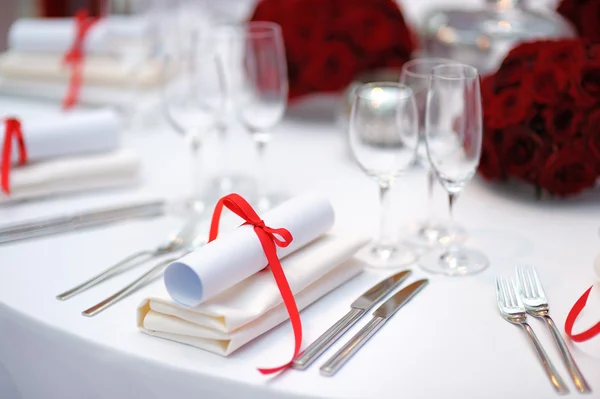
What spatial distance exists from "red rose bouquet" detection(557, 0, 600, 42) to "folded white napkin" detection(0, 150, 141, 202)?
1245 millimetres

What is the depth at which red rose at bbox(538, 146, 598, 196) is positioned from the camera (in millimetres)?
1442

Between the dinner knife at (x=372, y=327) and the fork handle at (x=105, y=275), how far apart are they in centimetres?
43

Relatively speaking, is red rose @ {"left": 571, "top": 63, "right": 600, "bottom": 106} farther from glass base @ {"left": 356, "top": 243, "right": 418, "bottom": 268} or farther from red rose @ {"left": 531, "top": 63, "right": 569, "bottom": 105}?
glass base @ {"left": 356, "top": 243, "right": 418, "bottom": 268}

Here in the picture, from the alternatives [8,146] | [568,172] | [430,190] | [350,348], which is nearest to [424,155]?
[430,190]

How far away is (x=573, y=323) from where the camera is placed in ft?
3.44

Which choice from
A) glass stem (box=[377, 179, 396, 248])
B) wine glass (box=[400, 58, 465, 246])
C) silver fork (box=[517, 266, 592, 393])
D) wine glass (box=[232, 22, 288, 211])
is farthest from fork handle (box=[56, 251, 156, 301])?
silver fork (box=[517, 266, 592, 393])

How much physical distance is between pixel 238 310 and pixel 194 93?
64 centimetres

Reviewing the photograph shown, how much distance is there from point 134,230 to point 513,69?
82 cm

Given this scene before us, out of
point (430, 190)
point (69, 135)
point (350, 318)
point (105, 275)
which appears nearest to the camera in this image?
point (350, 318)

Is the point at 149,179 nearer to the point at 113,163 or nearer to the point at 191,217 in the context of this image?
the point at 113,163

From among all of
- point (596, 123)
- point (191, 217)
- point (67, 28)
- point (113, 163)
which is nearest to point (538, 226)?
point (596, 123)

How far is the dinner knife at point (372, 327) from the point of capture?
3.13 ft

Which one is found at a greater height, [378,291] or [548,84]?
[548,84]

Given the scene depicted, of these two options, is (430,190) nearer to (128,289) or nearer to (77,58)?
(128,289)
